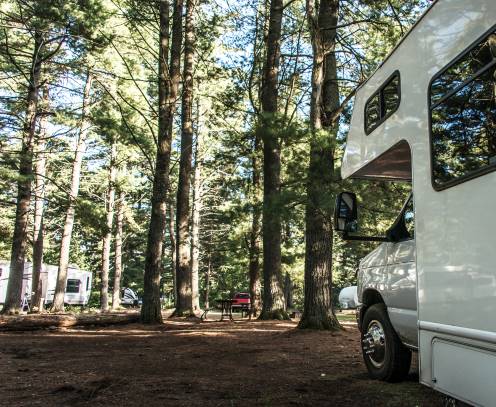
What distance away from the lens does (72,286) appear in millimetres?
32438

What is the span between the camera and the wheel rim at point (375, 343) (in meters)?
5.20

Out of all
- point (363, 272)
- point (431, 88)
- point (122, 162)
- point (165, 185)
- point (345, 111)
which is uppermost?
point (122, 162)

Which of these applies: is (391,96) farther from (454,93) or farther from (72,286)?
(72,286)

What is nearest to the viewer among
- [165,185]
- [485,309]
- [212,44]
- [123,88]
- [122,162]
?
[485,309]

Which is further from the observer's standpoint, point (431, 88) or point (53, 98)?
point (53, 98)

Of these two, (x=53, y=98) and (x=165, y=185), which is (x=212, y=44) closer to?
(x=165, y=185)

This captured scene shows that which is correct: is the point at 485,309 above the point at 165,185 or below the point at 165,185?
below

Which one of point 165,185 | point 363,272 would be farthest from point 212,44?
point 363,272

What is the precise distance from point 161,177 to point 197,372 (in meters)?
8.26

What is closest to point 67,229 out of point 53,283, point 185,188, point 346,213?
point 185,188

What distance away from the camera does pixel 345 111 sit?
11.4 meters

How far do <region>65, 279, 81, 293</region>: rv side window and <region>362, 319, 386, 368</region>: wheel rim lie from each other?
2990 cm

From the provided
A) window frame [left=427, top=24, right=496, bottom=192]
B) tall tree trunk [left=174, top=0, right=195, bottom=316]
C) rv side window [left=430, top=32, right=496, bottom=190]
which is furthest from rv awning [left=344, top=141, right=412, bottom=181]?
tall tree trunk [left=174, top=0, right=195, bottom=316]

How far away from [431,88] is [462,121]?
520 mm
